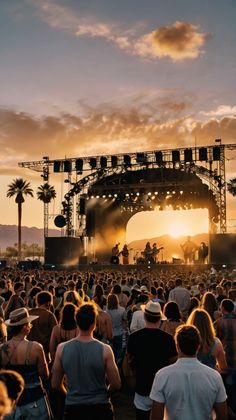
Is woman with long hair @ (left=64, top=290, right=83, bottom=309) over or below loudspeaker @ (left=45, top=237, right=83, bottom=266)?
below

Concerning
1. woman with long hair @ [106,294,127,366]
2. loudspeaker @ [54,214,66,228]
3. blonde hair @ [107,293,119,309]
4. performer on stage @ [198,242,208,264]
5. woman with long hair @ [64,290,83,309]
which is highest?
loudspeaker @ [54,214,66,228]

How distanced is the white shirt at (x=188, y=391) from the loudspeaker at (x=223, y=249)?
35.3m

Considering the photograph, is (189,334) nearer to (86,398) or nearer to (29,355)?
(86,398)

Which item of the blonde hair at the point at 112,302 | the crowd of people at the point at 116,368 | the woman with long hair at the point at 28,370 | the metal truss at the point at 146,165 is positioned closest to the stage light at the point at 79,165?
the metal truss at the point at 146,165

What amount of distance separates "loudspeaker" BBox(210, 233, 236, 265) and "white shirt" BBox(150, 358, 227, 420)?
116 ft

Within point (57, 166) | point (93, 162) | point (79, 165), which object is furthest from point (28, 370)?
point (57, 166)

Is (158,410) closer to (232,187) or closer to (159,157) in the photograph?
(159,157)

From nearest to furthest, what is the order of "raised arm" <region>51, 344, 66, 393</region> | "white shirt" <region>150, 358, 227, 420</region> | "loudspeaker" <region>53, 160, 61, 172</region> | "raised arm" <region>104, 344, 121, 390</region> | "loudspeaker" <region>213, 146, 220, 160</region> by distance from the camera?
1. "white shirt" <region>150, 358, 227, 420</region>
2. "raised arm" <region>104, 344, 121, 390</region>
3. "raised arm" <region>51, 344, 66, 393</region>
4. "loudspeaker" <region>213, 146, 220, 160</region>
5. "loudspeaker" <region>53, 160, 61, 172</region>

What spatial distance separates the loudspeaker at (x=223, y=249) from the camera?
38406 millimetres

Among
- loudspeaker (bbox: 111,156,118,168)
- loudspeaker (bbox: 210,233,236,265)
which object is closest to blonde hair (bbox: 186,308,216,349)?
loudspeaker (bbox: 210,233,236,265)

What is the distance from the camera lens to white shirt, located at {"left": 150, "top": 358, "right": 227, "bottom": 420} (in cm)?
371

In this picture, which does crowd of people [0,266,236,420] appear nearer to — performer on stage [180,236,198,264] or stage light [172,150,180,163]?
stage light [172,150,180,163]

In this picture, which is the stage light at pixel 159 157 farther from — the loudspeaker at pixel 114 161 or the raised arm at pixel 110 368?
the raised arm at pixel 110 368

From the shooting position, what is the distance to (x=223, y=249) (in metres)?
38.6
